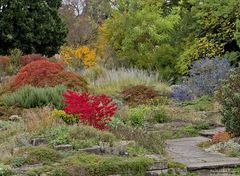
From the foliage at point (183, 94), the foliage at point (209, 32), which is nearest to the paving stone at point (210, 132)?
the foliage at point (183, 94)

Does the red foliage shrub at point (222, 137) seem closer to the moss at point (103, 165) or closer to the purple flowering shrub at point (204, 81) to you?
the moss at point (103, 165)

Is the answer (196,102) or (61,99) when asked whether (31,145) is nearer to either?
(61,99)

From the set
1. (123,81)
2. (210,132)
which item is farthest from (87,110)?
(123,81)

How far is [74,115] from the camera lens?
11.2 meters

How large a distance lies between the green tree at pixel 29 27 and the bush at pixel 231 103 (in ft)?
58.6

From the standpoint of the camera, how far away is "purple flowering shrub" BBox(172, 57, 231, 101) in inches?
755

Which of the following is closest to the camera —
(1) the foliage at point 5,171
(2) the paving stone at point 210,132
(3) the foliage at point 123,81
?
(1) the foliage at point 5,171

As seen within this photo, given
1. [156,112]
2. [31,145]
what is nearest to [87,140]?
[31,145]

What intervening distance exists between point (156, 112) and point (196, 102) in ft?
9.73

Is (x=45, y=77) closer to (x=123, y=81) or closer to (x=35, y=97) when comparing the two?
(x=35, y=97)

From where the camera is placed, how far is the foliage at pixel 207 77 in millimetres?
19141

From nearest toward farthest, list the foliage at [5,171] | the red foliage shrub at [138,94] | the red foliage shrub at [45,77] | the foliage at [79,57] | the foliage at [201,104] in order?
the foliage at [5,171], the foliage at [201,104], the red foliage shrub at [45,77], the red foliage shrub at [138,94], the foliage at [79,57]

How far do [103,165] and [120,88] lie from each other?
13.1 meters

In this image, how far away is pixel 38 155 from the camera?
28.4 ft
